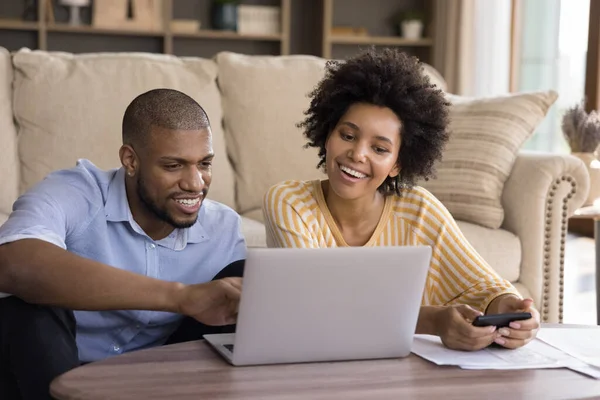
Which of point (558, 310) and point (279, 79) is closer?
point (558, 310)

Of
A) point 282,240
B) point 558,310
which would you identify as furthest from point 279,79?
point 282,240

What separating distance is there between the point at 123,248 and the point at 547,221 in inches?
60.6

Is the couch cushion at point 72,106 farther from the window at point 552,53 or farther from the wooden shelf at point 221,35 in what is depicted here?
the window at point 552,53

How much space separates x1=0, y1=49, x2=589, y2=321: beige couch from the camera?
278 cm

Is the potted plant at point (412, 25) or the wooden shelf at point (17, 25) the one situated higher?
the potted plant at point (412, 25)

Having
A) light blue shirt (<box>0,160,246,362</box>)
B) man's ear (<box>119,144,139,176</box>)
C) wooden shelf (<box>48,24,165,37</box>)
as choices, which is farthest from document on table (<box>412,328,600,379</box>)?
wooden shelf (<box>48,24,165,37</box>)

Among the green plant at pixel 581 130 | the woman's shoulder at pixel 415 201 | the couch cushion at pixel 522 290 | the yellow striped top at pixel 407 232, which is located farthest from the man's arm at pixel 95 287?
the green plant at pixel 581 130

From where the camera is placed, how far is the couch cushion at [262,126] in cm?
303

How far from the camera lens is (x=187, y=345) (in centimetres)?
136

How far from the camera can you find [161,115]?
169 cm

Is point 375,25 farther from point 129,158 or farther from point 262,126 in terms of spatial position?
point 129,158

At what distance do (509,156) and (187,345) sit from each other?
1.83 m

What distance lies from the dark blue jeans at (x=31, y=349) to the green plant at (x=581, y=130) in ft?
7.26

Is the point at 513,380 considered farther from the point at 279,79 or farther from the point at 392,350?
the point at 279,79
